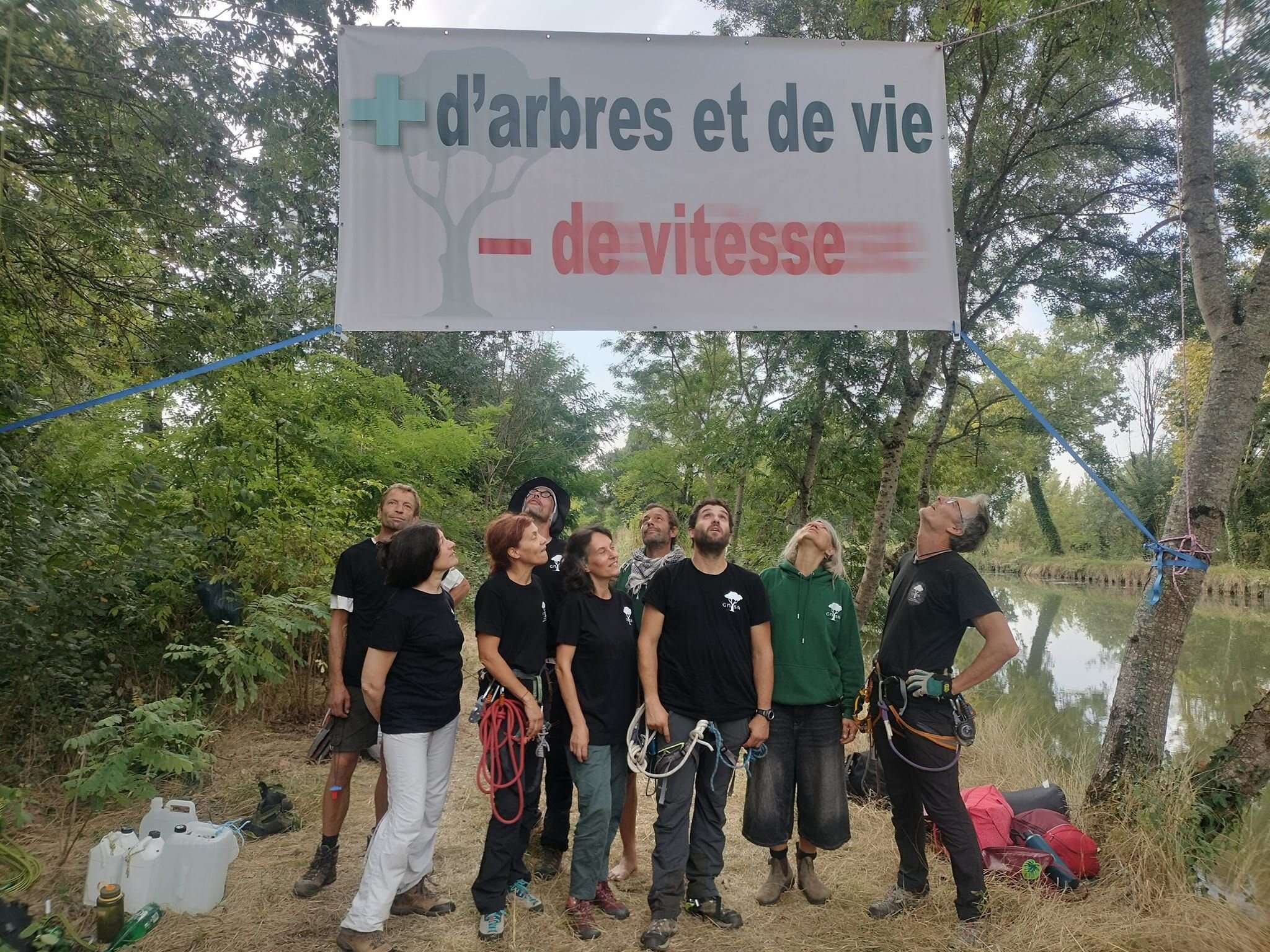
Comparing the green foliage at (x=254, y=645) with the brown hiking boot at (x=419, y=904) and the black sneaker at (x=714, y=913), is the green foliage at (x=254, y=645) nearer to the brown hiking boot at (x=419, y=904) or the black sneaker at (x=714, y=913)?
the brown hiking boot at (x=419, y=904)

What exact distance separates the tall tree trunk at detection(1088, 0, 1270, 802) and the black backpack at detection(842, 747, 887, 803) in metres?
1.23

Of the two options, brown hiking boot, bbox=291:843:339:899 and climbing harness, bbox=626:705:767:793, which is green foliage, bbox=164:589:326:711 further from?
climbing harness, bbox=626:705:767:793

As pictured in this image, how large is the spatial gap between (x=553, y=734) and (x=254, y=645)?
2148mm

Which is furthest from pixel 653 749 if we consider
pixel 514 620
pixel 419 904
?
pixel 419 904

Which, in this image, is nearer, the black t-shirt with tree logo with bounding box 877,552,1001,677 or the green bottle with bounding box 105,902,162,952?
the green bottle with bounding box 105,902,162,952

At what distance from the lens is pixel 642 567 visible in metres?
4.18

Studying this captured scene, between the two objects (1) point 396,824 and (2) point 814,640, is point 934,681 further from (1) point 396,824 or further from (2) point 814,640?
(1) point 396,824

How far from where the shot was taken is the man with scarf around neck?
3787 millimetres

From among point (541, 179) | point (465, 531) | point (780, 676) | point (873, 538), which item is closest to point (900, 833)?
point (780, 676)

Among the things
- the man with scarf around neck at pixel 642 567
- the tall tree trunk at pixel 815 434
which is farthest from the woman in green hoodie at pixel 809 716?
the tall tree trunk at pixel 815 434

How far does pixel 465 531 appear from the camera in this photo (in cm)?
1184

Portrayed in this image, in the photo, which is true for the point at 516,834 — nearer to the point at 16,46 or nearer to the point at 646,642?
the point at 646,642

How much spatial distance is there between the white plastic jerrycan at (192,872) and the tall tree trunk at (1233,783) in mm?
4118

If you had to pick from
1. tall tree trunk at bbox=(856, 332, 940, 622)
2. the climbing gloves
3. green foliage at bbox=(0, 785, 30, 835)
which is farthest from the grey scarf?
tall tree trunk at bbox=(856, 332, 940, 622)
